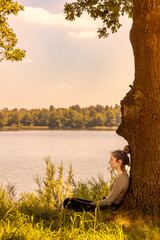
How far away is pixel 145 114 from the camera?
5.55 metres

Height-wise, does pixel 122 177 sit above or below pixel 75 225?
above

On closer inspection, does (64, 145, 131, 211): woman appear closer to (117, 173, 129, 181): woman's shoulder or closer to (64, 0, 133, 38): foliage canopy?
(117, 173, 129, 181): woman's shoulder

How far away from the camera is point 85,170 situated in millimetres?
27109

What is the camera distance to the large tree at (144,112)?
17.8 ft

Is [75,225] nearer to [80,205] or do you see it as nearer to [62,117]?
[80,205]

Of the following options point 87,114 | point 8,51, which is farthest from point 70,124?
point 8,51

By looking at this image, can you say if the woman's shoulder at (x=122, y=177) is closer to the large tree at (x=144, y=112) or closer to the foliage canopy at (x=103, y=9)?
the large tree at (x=144, y=112)

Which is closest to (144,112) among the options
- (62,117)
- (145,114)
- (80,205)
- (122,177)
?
(145,114)

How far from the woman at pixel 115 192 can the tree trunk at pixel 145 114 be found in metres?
0.15

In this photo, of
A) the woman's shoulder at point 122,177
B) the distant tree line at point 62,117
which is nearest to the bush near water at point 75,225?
the woman's shoulder at point 122,177

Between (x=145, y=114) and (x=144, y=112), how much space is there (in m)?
0.04

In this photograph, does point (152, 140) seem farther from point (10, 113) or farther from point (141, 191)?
point (10, 113)

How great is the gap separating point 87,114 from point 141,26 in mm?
119090

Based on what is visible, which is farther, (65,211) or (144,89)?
(144,89)
